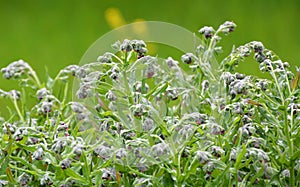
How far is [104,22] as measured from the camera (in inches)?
213

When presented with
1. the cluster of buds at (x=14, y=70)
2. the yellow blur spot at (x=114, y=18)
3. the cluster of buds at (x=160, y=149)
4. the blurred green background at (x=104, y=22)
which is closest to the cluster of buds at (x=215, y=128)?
the cluster of buds at (x=160, y=149)

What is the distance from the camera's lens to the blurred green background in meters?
4.75

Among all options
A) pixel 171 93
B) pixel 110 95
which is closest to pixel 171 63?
pixel 171 93

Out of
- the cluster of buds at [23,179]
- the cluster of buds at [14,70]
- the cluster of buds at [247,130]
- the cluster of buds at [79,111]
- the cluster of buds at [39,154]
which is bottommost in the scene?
the cluster of buds at [23,179]

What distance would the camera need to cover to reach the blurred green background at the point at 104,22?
4.75 metres

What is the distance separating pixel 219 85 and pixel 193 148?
1.02 feet

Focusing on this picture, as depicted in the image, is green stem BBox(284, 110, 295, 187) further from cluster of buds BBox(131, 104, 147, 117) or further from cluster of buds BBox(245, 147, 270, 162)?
cluster of buds BBox(131, 104, 147, 117)

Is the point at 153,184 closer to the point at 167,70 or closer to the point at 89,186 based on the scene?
the point at 89,186

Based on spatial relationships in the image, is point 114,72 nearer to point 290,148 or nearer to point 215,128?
point 215,128

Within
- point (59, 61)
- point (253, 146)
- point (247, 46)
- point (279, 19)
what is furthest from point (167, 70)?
point (279, 19)

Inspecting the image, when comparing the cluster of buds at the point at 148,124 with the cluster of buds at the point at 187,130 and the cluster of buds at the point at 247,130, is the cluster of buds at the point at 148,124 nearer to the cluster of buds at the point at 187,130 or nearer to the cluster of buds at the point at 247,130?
the cluster of buds at the point at 187,130

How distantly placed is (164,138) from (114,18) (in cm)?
384

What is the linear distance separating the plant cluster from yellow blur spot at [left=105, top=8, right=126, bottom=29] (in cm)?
345

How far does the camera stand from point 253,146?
54.3 inches
